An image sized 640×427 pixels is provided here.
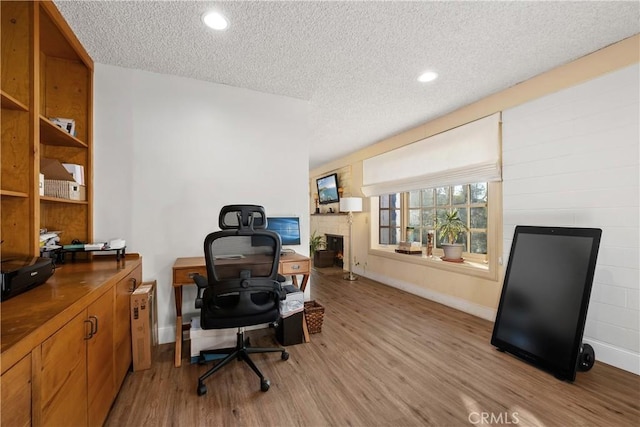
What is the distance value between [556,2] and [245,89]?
2.54 metres

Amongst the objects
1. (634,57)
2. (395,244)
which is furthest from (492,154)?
(395,244)

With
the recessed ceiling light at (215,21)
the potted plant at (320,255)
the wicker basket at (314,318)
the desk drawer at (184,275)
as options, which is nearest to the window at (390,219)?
the potted plant at (320,255)

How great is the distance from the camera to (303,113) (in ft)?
10.3

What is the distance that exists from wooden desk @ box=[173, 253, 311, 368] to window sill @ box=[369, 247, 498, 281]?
200cm

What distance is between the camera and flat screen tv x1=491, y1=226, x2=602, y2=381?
2012mm

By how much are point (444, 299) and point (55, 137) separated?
14.2 ft

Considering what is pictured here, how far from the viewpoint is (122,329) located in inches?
72.0

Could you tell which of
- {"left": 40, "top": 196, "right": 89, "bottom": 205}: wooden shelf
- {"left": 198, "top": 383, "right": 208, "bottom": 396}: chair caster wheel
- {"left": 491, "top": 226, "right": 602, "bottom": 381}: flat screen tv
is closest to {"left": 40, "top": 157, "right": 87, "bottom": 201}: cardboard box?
{"left": 40, "top": 196, "right": 89, "bottom": 205}: wooden shelf

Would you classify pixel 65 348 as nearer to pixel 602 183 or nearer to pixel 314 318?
pixel 314 318

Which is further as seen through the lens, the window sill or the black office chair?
the window sill

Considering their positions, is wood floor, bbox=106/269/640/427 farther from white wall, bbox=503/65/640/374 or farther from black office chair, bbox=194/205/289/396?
white wall, bbox=503/65/640/374

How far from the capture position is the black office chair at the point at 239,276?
1.79 metres

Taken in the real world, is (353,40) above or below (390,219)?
above

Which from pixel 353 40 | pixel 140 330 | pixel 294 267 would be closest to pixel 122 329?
pixel 140 330
